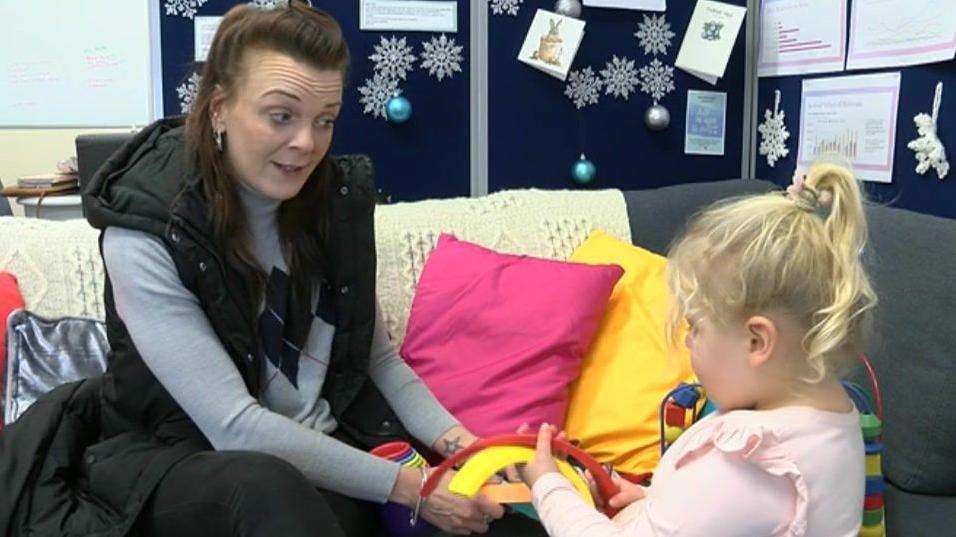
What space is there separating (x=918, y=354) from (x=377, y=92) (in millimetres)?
1347

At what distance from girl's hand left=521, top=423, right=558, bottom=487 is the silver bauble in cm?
→ 135

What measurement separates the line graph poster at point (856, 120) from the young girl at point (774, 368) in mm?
989

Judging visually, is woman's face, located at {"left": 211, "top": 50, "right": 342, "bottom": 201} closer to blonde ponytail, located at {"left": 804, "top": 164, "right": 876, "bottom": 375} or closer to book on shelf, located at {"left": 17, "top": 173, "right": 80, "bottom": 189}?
blonde ponytail, located at {"left": 804, "top": 164, "right": 876, "bottom": 375}

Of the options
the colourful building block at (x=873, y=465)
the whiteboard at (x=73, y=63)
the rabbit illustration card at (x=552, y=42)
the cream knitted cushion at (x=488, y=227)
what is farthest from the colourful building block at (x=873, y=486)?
the whiteboard at (x=73, y=63)

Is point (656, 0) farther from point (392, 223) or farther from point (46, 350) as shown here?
point (46, 350)

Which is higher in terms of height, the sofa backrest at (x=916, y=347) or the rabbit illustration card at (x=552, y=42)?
the rabbit illustration card at (x=552, y=42)

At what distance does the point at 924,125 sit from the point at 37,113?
310 centimetres

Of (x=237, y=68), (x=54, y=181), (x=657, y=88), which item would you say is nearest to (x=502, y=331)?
(x=237, y=68)

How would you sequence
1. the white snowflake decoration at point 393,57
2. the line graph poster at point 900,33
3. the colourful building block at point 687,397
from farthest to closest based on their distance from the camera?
the white snowflake decoration at point 393,57 → the line graph poster at point 900,33 → the colourful building block at point 687,397

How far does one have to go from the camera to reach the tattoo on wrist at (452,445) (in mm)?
1646

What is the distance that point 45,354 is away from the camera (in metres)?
1.68

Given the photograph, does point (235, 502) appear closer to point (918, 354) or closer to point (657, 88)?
point (918, 354)

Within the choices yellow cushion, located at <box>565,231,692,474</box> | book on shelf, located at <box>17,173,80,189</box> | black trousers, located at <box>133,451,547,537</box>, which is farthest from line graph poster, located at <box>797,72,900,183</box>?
book on shelf, located at <box>17,173,80,189</box>

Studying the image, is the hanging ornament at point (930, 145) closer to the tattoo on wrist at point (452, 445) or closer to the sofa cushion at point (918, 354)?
the sofa cushion at point (918, 354)
